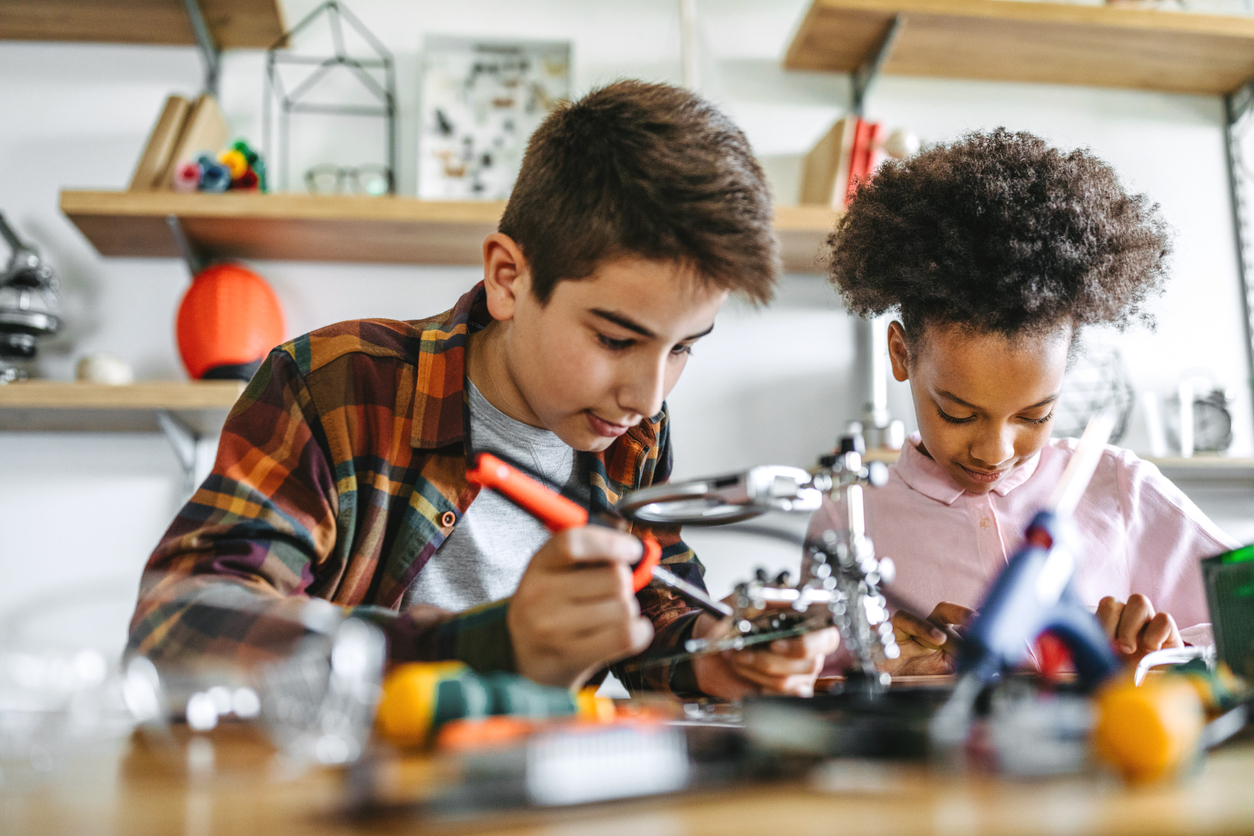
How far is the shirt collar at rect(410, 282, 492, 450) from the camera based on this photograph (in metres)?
0.85

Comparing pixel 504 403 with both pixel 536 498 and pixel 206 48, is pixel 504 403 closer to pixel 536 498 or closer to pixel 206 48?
pixel 536 498

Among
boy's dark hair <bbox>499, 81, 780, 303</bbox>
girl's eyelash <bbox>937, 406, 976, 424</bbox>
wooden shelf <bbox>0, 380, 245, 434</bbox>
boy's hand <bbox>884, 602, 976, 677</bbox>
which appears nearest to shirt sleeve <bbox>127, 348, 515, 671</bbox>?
boy's dark hair <bbox>499, 81, 780, 303</bbox>

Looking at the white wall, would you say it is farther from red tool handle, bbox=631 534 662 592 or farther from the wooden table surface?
the wooden table surface

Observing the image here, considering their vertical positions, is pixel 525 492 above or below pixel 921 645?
above

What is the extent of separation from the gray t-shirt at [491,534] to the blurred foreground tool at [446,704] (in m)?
0.47

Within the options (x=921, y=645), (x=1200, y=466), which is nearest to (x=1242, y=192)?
(x=1200, y=466)

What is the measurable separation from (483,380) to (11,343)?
1.06 meters

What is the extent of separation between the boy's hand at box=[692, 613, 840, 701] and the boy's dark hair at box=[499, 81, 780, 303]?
298mm

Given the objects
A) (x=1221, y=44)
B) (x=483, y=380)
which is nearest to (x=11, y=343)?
(x=483, y=380)

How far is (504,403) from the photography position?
0.94m

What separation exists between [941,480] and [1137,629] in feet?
1.48

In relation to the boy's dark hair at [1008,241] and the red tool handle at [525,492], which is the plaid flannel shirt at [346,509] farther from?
the boy's dark hair at [1008,241]

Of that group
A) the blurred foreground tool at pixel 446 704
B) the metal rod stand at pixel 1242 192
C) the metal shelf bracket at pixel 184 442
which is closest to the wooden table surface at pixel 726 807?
the blurred foreground tool at pixel 446 704

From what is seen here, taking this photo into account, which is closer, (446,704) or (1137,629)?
(446,704)
